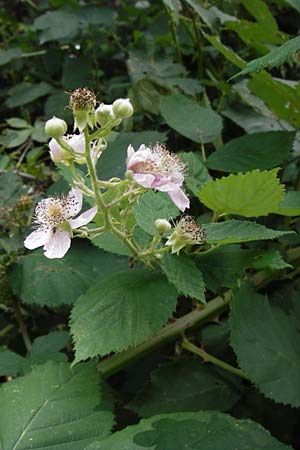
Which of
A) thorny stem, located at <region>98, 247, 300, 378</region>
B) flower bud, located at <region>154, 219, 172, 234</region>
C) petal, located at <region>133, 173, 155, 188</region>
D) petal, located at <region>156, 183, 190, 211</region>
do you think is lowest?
thorny stem, located at <region>98, 247, 300, 378</region>

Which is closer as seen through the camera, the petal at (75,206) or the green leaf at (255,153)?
the petal at (75,206)

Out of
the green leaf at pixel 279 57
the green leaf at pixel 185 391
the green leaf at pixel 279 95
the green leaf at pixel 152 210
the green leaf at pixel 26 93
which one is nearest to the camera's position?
the green leaf at pixel 279 57

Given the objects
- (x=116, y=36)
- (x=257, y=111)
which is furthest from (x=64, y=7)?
(x=257, y=111)

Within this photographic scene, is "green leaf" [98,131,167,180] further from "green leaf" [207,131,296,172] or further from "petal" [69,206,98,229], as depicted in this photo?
"petal" [69,206,98,229]

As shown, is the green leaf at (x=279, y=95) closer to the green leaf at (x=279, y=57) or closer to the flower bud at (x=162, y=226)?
the green leaf at (x=279, y=57)

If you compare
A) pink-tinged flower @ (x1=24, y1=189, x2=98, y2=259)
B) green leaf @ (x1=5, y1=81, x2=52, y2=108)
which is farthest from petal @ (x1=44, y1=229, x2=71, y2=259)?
green leaf @ (x1=5, y1=81, x2=52, y2=108)

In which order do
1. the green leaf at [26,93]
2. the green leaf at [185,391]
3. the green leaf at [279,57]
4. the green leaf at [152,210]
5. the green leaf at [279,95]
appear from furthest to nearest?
the green leaf at [26,93] < the green leaf at [279,95] < the green leaf at [185,391] < the green leaf at [152,210] < the green leaf at [279,57]

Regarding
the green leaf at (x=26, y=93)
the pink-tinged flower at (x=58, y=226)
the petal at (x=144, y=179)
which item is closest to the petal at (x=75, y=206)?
the pink-tinged flower at (x=58, y=226)
